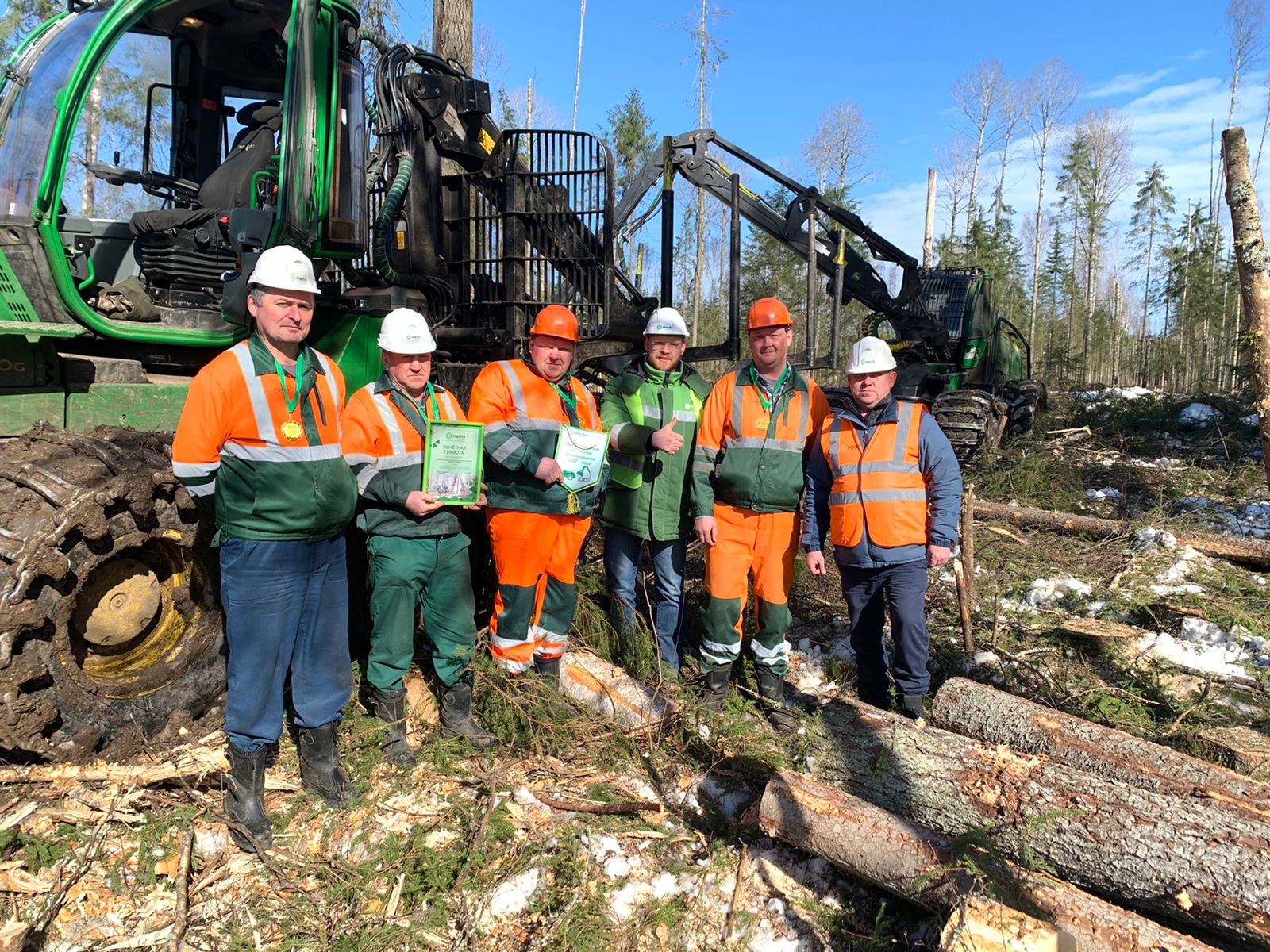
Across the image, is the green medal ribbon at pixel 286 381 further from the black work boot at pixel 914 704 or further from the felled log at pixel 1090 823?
the black work boot at pixel 914 704

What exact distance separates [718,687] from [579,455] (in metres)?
1.45

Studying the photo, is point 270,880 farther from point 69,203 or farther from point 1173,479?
point 1173,479

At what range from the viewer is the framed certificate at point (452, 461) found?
12.6 feet

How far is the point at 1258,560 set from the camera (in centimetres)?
653

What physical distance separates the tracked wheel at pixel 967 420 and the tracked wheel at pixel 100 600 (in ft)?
29.6

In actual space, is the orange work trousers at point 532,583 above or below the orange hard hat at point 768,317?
below

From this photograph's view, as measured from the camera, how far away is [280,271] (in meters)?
3.19

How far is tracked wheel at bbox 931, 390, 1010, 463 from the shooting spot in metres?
10.6

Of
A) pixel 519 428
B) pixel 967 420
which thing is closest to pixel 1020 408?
pixel 967 420

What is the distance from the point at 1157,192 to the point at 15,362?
5573 cm

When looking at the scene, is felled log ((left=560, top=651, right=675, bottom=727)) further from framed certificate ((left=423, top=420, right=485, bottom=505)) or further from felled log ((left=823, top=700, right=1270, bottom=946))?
framed certificate ((left=423, top=420, right=485, bottom=505))

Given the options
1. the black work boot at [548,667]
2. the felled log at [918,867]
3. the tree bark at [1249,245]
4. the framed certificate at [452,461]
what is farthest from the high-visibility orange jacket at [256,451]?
the tree bark at [1249,245]

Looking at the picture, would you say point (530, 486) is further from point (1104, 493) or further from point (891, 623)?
point (1104, 493)

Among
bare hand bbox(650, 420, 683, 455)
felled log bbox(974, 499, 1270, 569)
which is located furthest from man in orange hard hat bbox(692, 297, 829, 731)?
felled log bbox(974, 499, 1270, 569)
